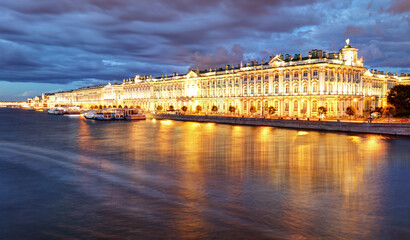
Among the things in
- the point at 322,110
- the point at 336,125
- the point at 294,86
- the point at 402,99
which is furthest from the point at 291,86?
the point at 336,125

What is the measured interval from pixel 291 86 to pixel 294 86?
0.73 meters

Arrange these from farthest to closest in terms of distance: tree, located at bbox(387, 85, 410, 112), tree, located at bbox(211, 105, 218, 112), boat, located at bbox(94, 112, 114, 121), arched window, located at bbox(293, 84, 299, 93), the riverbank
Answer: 1. tree, located at bbox(211, 105, 218, 112)
2. boat, located at bbox(94, 112, 114, 121)
3. arched window, located at bbox(293, 84, 299, 93)
4. tree, located at bbox(387, 85, 410, 112)
5. the riverbank

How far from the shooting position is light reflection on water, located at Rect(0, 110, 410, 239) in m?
11.1

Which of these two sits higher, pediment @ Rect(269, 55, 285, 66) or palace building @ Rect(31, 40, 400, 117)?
pediment @ Rect(269, 55, 285, 66)

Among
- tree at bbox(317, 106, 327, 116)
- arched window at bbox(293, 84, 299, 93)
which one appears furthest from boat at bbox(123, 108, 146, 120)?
tree at bbox(317, 106, 327, 116)

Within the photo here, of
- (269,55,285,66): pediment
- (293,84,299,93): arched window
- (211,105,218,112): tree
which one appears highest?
(269,55,285,66): pediment

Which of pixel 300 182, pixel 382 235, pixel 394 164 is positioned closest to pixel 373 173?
pixel 394 164

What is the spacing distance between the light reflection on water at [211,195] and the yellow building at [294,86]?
4533 centimetres

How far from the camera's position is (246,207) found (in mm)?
13227

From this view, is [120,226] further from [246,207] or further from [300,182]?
[300,182]

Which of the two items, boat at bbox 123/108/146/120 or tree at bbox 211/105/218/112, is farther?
tree at bbox 211/105/218/112

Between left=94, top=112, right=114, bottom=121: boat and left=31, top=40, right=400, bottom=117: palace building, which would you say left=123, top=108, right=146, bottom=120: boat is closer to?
left=94, top=112, right=114, bottom=121: boat

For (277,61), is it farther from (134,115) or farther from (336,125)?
(134,115)

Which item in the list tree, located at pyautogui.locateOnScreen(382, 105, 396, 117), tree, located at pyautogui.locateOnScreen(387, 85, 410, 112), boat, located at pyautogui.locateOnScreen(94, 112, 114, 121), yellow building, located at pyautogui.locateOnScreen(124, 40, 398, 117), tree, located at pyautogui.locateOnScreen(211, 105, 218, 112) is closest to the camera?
tree, located at pyautogui.locateOnScreen(387, 85, 410, 112)
